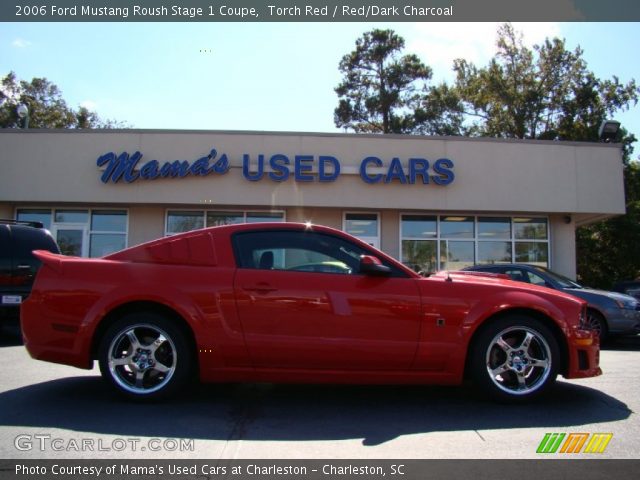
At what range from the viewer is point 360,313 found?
442cm

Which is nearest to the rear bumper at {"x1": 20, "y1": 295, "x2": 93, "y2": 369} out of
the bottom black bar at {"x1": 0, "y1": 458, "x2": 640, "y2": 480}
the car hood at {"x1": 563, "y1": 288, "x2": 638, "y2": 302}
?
the bottom black bar at {"x1": 0, "y1": 458, "x2": 640, "y2": 480}

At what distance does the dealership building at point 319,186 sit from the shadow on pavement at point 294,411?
32.9ft

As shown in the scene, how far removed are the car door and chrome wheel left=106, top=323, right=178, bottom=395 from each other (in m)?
0.72

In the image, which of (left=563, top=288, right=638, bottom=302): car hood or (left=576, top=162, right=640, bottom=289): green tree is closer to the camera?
(left=563, top=288, right=638, bottom=302): car hood

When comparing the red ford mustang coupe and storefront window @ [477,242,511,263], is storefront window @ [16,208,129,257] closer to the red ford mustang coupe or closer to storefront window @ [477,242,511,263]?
storefront window @ [477,242,511,263]

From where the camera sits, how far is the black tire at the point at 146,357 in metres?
4.46

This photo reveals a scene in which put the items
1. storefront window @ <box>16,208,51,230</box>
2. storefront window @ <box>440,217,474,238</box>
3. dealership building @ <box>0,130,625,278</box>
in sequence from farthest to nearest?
storefront window @ <box>440,217,474,238</box>
storefront window @ <box>16,208,51,230</box>
dealership building @ <box>0,130,625,278</box>

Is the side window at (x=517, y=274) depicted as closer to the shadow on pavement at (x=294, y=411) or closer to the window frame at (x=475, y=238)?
the shadow on pavement at (x=294, y=411)

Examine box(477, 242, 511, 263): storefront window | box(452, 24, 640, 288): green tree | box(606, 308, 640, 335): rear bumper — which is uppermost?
box(452, 24, 640, 288): green tree

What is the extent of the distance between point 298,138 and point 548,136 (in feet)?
70.2

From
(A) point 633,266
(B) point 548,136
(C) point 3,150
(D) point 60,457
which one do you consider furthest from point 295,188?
(B) point 548,136

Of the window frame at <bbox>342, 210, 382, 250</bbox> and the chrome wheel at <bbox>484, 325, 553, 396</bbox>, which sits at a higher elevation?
the window frame at <bbox>342, 210, 382, 250</bbox>

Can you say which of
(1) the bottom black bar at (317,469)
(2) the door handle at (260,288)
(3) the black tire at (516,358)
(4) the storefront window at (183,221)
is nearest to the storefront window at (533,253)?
(4) the storefront window at (183,221)

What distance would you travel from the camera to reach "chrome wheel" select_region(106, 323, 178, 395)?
14.7ft
